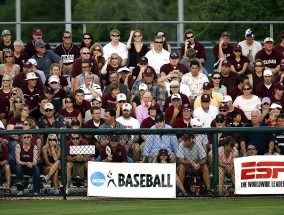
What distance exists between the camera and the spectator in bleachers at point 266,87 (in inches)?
1115

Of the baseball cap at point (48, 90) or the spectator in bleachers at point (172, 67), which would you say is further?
the spectator in bleachers at point (172, 67)

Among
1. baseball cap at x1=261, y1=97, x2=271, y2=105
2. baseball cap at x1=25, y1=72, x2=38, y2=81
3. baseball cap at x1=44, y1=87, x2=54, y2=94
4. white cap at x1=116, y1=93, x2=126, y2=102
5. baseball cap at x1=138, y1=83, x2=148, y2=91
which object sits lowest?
baseball cap at x1=261, y1=97, x2=271, y2=105

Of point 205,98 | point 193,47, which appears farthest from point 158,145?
point 193,47

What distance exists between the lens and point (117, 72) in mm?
28953

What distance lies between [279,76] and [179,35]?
372cm

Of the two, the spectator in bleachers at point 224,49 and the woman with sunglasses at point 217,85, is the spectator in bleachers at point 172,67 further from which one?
the spectator in bleachers at point 224,49

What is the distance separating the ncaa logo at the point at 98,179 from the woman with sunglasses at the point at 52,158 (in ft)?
2.12

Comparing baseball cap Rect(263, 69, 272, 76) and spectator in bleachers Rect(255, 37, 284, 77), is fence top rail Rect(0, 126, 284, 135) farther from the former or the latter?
spectator in bleachers Rect(255, 37, 284, 77)

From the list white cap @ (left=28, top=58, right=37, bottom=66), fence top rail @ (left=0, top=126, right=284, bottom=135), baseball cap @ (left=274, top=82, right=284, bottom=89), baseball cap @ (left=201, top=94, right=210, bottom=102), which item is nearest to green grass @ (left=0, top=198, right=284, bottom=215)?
fence top rail @ (left=0, top=126, right=284, bottom=135)

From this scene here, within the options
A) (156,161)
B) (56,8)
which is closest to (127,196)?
(156,161)

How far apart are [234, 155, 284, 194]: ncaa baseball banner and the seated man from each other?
56 centimetres

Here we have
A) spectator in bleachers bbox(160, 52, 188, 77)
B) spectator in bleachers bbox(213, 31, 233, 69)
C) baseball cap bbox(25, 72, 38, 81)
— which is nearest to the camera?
baseball cap bbox(25, 72, 38, 81)

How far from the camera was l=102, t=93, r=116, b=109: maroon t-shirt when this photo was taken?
→ 27656 millimetres

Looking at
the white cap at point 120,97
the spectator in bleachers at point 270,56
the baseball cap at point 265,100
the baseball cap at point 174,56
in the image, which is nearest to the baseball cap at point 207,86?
the baseball cap at point 265,100
